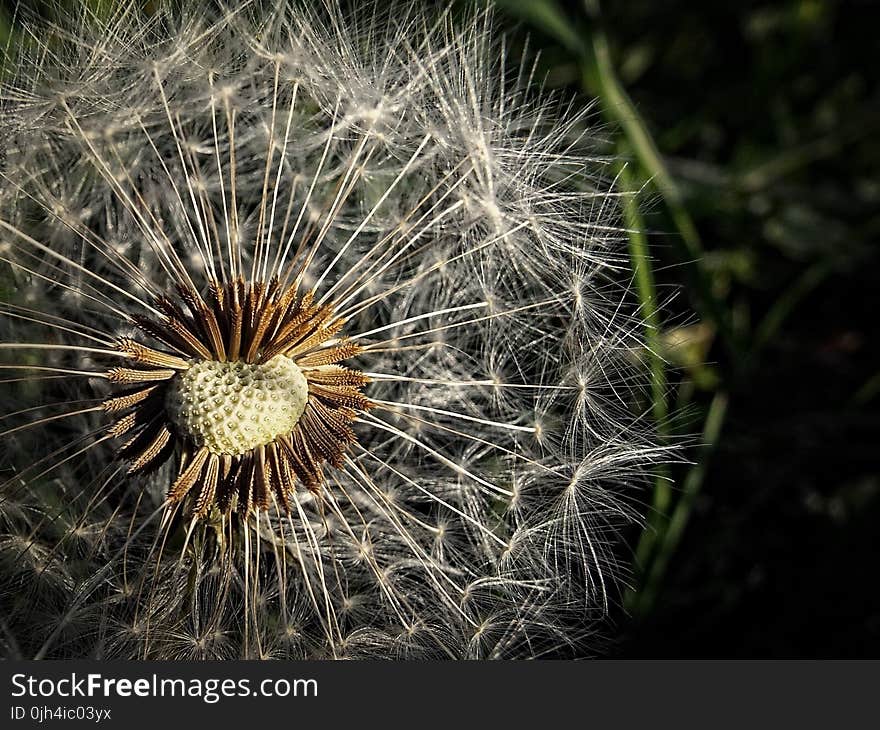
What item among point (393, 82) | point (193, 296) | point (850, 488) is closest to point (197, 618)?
point (193, 296)

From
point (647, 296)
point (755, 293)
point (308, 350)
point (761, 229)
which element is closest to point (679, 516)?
point (647, 296)

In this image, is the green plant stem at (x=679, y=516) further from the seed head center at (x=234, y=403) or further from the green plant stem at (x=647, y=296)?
the seed head center at (x=234, y=403)

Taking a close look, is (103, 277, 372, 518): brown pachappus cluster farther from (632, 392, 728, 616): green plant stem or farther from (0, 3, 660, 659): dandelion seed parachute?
(632, 392, 728, 616): green plant stem

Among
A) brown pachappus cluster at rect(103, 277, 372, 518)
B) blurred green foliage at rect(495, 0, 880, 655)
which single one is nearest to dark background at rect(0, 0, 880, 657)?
blurred green foliage at rect(495, 0, 880, 655)

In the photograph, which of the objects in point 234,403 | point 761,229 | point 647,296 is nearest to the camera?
point 234,403

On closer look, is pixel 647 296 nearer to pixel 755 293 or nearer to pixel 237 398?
pixel 237 398

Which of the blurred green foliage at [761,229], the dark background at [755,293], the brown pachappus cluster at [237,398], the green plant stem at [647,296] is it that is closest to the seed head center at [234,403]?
the brown pachappus cluster at [237,398]
